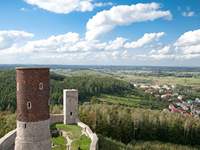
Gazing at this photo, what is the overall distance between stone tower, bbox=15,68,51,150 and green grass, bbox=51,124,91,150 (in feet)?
19.3

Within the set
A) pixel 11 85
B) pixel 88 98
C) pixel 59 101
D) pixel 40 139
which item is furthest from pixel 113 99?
pixel 40 139

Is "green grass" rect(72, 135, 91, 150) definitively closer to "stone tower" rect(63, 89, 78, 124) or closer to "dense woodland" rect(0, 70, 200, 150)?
"stone tower" rect(63, 89, 78, 124)

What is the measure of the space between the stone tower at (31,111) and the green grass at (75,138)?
231 inches

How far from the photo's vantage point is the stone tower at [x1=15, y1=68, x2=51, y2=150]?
1803 cm

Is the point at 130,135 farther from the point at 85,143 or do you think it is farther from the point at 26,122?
the point at 26,122

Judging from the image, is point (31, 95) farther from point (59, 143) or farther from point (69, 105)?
point (69, 105)

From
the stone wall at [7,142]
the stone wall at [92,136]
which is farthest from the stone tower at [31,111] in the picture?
the stone wall at [92,136]

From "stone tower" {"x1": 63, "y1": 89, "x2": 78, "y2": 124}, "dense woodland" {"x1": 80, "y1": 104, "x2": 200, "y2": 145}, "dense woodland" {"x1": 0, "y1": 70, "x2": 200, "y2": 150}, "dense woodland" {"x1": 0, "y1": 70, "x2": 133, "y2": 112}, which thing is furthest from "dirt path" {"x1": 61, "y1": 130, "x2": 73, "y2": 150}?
"dense woodland" {"x1": 0, "y1": 70, "x2": 133, "y2": 112}

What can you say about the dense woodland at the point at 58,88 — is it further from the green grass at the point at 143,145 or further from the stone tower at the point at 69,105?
the stone tower at the point at 69,105

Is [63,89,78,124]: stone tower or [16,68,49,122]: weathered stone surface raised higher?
[16,68,49,122]: weathered stone surface

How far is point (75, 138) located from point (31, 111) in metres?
9.31

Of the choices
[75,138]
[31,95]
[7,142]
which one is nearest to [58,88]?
[75,138]

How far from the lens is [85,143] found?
25.1m

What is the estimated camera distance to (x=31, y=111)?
1800cm
